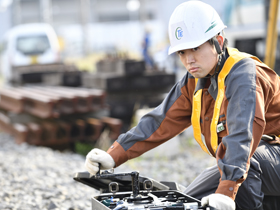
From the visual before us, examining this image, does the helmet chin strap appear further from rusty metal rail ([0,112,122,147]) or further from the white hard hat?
rusty metal rail ([0,112,122,147])

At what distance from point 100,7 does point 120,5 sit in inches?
124

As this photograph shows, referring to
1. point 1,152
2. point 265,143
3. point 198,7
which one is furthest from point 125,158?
point 1,152

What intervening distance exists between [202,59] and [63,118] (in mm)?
5713

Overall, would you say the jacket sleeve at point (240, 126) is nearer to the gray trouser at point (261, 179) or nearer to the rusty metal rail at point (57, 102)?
the gray trouser at point (261, 179)

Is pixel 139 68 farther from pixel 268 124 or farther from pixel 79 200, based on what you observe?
pixel 268 124

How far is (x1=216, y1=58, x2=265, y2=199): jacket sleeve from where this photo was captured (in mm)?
2316

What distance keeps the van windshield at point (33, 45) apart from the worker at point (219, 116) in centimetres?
1463

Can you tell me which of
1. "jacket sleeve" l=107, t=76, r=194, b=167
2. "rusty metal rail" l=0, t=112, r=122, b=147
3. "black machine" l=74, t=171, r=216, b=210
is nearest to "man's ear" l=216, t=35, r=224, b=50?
"jacket sleeve" l=107, t=76, r=194, b=167

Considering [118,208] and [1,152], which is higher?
[118,208]

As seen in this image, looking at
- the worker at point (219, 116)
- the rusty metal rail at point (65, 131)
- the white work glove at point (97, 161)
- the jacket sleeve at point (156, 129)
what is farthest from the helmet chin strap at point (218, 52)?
the rusty metal rail at point (65, 131)

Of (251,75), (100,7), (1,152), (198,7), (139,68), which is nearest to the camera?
(251,75)

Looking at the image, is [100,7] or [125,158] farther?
[100,7]

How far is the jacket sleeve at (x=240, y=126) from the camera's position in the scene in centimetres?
232

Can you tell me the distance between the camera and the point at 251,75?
2514 mm
